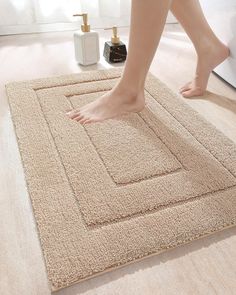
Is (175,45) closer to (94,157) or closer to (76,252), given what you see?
(94,157)

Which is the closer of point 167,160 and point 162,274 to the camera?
point 162,274

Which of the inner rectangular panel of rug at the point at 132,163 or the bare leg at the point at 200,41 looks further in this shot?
the bare leg at the point at 200,41

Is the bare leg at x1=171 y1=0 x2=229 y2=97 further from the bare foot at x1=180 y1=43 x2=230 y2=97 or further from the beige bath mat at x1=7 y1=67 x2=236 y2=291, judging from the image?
the beige bath mat at x1=7 y1=67 x2=236 y2=291

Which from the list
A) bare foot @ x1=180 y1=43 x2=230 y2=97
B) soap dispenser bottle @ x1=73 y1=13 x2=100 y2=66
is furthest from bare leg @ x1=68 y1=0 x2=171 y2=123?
soap dispenser bottle @ x1=73 y1=13 x2=100 y2=66

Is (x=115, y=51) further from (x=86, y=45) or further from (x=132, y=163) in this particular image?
(x=132, y=163)

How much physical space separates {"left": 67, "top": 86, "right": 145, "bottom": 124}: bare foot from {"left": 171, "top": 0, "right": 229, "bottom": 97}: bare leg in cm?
19

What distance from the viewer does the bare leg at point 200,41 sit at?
0.95 meters

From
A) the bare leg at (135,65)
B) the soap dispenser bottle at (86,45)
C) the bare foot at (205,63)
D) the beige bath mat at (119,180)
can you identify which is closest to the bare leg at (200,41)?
the bare foot at (205,63)

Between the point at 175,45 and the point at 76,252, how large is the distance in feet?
3.80

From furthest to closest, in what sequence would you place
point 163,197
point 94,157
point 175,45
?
point 175,45 → point 94,157 → point 163,197

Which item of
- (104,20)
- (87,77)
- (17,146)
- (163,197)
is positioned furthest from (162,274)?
(104,20)

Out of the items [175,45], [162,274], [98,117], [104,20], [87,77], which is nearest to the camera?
[162,274]

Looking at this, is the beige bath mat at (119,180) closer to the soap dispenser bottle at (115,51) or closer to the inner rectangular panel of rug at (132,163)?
the inner rectangular panel of rug at (132,163)

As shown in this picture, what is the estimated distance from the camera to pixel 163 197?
621 mm
